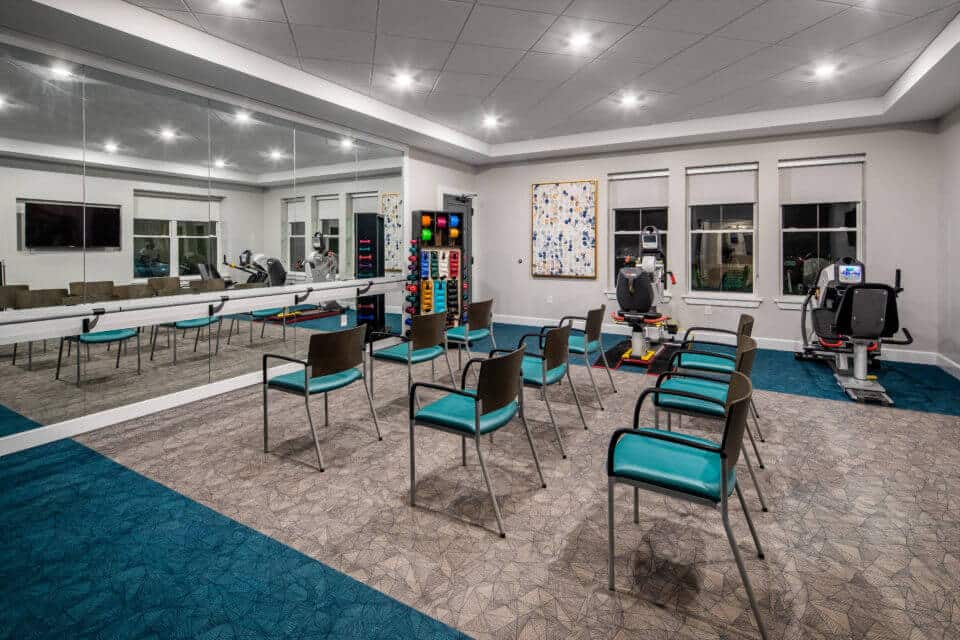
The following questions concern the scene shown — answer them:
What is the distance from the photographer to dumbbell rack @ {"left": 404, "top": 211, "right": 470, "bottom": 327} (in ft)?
23.1

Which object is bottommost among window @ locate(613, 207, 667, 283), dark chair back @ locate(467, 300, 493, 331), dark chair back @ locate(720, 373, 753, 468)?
dark chair back @ locate(720, 373, 753, 468)

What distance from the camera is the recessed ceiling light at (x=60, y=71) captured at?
347cm

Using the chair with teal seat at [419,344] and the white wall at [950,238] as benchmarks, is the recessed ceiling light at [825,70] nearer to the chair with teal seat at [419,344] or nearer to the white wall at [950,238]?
the white wall at [950,238]

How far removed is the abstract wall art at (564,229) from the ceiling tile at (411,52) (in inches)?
153

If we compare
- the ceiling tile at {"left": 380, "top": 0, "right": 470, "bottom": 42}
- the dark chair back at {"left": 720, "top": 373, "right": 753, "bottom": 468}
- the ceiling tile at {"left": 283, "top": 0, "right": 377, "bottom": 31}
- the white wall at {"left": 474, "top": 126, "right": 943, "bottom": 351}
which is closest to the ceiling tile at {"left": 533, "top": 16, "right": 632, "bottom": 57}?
the ceiling tile at {"left": 380, "top": 0, "right": 470, "bottom": 42}

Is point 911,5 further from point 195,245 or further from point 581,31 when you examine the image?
point 195,245

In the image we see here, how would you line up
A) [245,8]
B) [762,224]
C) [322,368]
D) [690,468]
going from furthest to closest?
[762,224] → [245,8] → [322,368] → [690,468]

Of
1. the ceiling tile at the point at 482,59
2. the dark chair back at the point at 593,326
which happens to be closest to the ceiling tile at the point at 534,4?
the ceiling tile at the point at 482,59

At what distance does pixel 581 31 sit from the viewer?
4008mm

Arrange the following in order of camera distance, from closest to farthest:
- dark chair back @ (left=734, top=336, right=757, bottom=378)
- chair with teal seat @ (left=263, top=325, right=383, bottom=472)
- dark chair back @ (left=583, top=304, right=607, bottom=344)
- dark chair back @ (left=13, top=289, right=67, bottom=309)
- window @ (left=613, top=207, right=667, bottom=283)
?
dark chair back @ (left=734, top=336, right=757, bottom=378), chair with teal seat @ (left=263, top=325, right=383, bottom=472), dark chair back @ (left=13, top=289, right=67, bottom=309), dark chair back @ (left=583, top=304, right=607, bottom=344), window @ (left=613, top=207, right=667, bottom=283)

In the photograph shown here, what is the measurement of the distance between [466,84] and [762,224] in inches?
175

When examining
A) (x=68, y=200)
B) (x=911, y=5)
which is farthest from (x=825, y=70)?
(x=68, y=200)

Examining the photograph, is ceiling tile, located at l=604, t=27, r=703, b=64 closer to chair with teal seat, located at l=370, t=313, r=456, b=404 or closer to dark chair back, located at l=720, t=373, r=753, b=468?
chair with teal seat, located at l=370, t=313, r=456, b=404

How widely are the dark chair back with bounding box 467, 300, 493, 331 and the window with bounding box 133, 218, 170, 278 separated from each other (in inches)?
106
